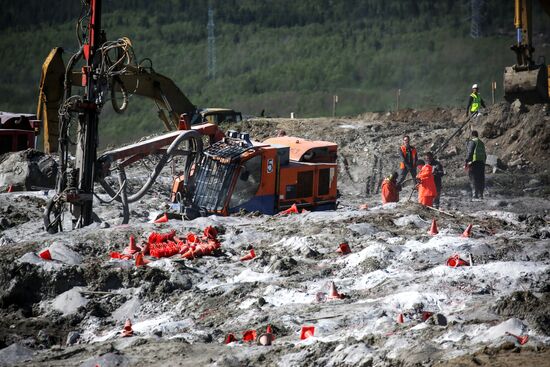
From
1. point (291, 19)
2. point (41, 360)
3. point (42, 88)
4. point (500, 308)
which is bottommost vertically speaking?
point (41, 360)

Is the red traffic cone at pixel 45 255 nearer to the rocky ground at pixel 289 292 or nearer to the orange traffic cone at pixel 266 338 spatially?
the rocky ground at pixel 289 292

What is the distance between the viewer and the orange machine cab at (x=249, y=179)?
1828 cm

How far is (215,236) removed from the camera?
52.7 feet

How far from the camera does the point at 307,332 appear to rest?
35.1 ft

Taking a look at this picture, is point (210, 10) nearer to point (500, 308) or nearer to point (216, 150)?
point (216, 150)

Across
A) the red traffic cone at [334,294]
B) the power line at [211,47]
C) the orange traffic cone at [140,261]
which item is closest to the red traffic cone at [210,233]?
the orange traffic cone at [140,261]

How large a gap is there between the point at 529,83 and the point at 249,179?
9798 mm

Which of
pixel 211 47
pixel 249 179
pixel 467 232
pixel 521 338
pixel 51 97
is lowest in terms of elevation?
pixel 521 338

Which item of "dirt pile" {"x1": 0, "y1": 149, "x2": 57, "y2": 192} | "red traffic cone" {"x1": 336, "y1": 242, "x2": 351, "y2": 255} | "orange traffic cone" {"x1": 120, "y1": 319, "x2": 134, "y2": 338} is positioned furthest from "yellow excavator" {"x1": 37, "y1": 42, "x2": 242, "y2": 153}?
"orange traffic cone" {"x1": 120, "y1": 319, "x2": 134, "y2": 338}

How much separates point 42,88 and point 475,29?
30.0 metres

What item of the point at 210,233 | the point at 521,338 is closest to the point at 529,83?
the point at 210,233

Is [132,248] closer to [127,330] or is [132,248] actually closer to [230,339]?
[127,330]

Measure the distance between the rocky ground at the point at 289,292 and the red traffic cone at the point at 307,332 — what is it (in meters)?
0.10

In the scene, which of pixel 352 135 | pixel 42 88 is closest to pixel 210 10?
pixel 352 135
